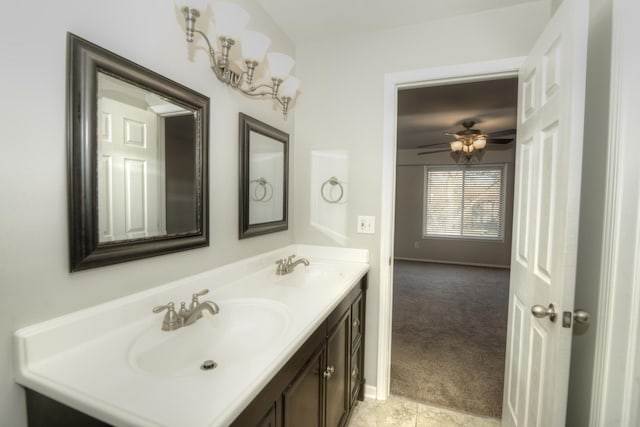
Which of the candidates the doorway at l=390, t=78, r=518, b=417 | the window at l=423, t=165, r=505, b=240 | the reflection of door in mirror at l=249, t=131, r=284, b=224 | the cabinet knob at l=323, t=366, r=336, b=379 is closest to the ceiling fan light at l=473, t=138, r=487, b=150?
the doorway at l=390, t=78, r=518, b=417

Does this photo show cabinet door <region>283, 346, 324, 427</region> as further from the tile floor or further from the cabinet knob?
the tile floor

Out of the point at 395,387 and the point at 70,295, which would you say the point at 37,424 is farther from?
the point at 395,387

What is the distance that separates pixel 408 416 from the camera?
5.93 ft

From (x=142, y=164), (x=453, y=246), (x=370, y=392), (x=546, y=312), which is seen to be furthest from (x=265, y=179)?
(x=453, y=246)

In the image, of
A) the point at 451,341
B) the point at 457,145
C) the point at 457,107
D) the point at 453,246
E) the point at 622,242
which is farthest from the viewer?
the point at 453,246

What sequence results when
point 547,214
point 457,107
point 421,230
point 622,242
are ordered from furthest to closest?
point 421,230
point 457,107
point 547,214
point 622,242

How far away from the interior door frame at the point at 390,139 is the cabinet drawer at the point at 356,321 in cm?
17

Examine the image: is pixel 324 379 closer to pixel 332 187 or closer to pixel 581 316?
pixel 581 316

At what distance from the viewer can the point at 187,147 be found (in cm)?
121

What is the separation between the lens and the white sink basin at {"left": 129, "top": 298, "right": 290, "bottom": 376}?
89 centimetres

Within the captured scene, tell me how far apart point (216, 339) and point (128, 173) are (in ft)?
2.14

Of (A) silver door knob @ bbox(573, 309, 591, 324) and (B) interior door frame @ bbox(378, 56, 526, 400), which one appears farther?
(B) interior door frame @ bbox(378, 56, 526, 400)

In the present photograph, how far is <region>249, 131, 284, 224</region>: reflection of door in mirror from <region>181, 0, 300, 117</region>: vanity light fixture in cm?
26

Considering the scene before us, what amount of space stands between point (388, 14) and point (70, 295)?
1.98 m
